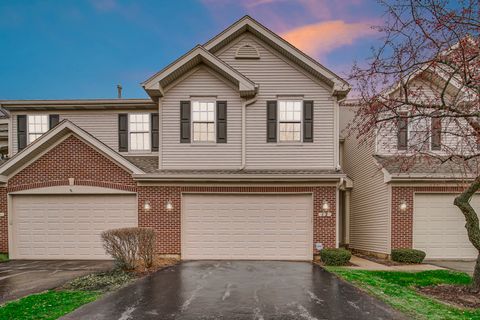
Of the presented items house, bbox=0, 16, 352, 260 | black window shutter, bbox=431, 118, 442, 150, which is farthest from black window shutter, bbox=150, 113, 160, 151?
black window shutter, bbox=431, 118, 442, 150

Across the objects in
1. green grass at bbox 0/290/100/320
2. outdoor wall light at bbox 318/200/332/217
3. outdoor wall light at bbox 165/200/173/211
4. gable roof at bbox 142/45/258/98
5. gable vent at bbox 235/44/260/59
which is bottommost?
green grass at bbox 0/290/100/320

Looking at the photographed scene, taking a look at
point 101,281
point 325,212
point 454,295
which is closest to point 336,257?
point 325,212

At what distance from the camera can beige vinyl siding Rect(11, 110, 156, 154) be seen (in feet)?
47.9

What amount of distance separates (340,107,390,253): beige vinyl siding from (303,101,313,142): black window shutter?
1.94m

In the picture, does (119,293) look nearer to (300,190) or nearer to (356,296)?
(356,296)

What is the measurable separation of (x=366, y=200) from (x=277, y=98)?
256 inches

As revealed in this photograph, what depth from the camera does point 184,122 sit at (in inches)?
521

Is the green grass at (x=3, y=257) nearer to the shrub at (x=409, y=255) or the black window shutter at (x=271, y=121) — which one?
the black window shutter at (x=271, y=121)

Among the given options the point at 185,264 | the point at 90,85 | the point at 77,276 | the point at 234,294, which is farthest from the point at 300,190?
the point at 90,85

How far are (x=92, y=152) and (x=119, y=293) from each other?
6.75 metres

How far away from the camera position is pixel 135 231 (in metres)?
10.3

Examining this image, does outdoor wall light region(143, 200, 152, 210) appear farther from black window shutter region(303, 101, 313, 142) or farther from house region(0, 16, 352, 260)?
black window shutter region(303, 101, 313, 142)

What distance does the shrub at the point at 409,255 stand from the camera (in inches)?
479

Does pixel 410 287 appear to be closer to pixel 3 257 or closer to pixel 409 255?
pixel 409 255
